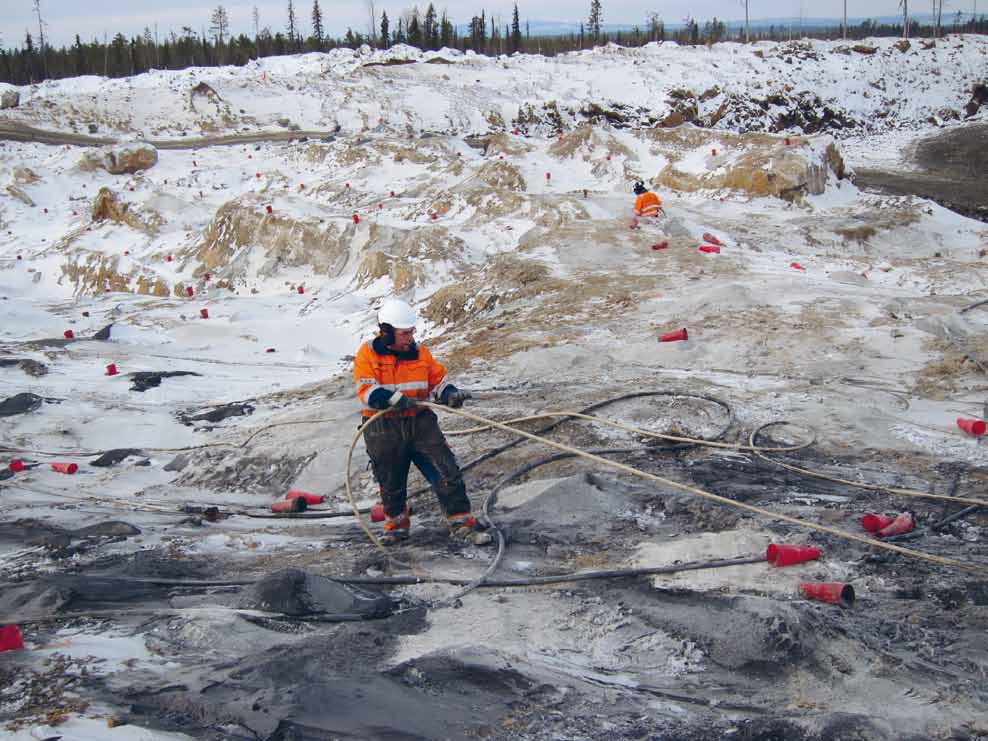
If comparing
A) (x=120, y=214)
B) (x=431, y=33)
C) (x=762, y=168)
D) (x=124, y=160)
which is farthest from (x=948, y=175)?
(x=431, y=33)

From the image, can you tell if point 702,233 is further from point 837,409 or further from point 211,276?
point 211,276

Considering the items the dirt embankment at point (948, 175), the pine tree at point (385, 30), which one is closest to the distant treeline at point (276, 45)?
the pine tree at point (385, 30)

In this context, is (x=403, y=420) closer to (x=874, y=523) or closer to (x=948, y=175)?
(x=874, y=523)

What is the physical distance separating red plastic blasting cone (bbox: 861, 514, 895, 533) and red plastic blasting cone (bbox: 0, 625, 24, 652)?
433 centimetres

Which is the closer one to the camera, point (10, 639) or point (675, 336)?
point (10, 639)

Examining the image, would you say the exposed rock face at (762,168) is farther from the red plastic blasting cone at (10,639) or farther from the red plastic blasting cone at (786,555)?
the red plastic blasting cone at (10,639)

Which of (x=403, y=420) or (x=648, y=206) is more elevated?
(x=648, y=206)

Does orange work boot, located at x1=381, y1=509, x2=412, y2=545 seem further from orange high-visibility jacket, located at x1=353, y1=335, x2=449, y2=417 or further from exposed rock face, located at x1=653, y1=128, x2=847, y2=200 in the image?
exposed rock face, located at x1=653, y1=128, x2=847, y2=200

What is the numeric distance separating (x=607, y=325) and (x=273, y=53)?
59.6 m

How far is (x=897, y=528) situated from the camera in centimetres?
440

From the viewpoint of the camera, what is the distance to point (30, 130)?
3059 cm

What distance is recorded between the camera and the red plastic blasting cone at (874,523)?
14.5 feet

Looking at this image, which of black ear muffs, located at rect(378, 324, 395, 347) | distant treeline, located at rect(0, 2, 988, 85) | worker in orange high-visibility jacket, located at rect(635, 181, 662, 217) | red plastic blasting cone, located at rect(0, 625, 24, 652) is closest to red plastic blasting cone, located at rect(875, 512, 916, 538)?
black ear muffs, located at rect(378, 324, 395, 347)

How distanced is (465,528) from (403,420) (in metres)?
0.80
